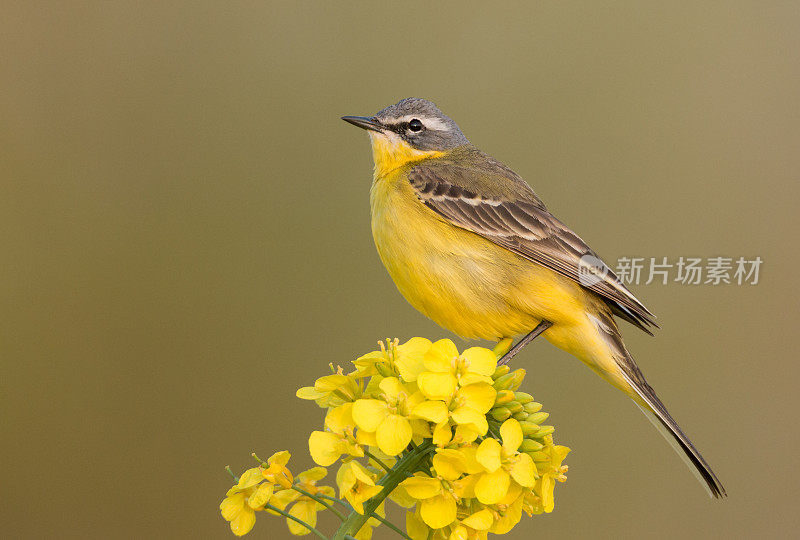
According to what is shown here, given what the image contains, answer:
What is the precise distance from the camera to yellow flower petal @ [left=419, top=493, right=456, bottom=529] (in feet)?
6.28

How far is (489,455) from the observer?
6.12 feet

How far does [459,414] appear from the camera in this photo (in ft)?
6.15

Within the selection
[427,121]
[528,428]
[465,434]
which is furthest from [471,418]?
[427,121]

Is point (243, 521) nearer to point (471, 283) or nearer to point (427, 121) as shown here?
point (471, 283)

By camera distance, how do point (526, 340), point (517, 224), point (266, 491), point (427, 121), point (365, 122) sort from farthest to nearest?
point (427, 121) → point (365, 122) → point (517, 224) → point (526, 340) → point (266, 491)

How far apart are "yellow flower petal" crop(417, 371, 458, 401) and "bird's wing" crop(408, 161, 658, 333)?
167 centimetres

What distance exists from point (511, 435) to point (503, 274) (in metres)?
1.61

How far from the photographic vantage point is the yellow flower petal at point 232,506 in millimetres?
2057

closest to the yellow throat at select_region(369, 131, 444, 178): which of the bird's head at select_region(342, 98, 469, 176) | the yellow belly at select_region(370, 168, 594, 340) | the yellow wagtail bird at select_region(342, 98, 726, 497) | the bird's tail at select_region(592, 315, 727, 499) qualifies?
the bird's head at select_region(342, 98, 469, 176)

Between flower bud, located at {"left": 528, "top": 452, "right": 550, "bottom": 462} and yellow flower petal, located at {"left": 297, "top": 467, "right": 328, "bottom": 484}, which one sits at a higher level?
flower bud, located at {"left": 528, "top": 452, "right": 550, "bottom": 462}

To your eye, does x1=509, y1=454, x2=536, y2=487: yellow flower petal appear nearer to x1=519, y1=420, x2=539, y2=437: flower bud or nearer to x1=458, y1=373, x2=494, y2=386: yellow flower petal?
x1=519, y1=420, x2=539, y2=437: flower bud

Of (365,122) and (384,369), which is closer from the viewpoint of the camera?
(384,369)

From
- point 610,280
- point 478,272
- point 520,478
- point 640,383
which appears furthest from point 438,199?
point 520,478

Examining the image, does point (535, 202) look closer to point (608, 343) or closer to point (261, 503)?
point (608, 343)
